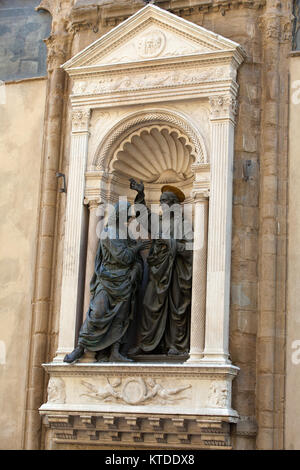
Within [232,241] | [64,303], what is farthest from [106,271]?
[232,241]

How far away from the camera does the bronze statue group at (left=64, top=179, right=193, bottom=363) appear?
1130 centimetres

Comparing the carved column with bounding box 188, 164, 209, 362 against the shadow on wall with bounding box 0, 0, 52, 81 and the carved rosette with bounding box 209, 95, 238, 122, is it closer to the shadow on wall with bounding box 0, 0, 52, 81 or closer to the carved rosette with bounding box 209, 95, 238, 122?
the carved rosette with bounding box 209, 95, 238, 122

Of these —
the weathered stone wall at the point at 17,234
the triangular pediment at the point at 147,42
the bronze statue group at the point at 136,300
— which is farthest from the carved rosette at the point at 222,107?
the weathered stone wall at the point at 17,234

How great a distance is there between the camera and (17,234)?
1250 centimetres

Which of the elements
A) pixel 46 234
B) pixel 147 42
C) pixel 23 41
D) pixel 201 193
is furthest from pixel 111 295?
pixel 23 41

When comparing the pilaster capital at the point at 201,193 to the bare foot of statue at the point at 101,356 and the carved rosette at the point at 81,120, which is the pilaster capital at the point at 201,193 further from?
the bare foot of statue at the point at 101,356

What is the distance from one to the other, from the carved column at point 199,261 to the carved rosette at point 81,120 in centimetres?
150

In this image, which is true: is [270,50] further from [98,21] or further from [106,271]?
[106,271]

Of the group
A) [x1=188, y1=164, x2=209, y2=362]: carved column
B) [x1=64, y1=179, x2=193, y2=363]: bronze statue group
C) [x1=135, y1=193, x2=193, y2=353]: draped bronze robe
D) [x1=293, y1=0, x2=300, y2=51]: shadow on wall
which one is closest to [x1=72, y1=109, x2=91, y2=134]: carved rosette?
[x1=64, y1=179, x2=193, y2=363]: bronze statue group

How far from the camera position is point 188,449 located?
10734 mm

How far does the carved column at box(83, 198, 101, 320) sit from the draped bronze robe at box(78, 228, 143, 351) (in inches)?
4.5

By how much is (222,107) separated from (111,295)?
2.38m

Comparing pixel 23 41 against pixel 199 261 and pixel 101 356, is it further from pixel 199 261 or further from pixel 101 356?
pixel 101 356

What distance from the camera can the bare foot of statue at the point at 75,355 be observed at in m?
11.3
